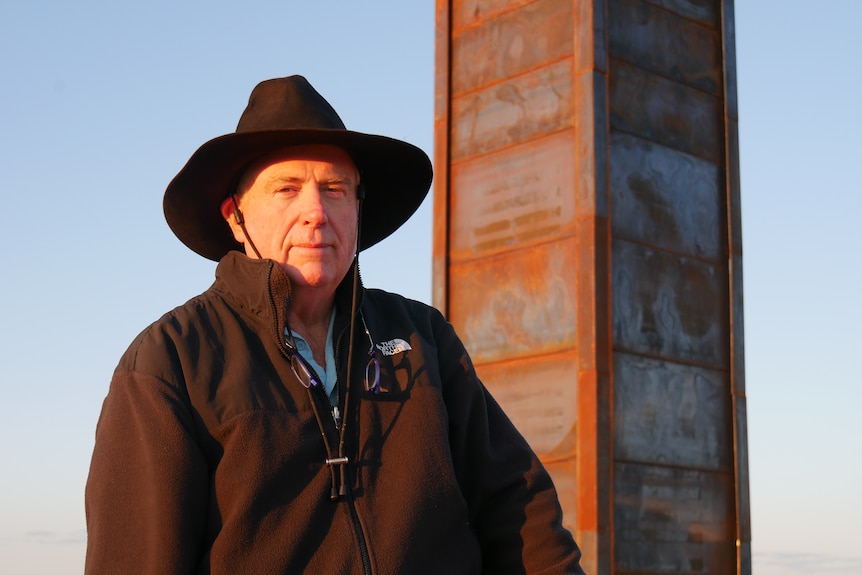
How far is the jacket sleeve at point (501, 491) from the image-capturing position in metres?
2.52

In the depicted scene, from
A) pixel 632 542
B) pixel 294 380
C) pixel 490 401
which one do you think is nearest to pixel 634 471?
pixel 632 542

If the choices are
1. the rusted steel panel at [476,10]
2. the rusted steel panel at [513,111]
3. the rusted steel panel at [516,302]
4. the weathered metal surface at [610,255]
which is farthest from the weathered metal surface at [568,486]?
the rusted steel panel at [476,10]

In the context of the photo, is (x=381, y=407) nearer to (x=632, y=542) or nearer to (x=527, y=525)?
(x=527, y=525)

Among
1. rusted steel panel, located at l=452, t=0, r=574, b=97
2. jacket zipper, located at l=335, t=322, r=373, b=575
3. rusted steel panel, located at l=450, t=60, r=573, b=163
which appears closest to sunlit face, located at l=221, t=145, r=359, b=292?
jacket zipper, located at l=335, t=322, r=373, b=575

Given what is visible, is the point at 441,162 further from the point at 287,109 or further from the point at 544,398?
the point at 287,109

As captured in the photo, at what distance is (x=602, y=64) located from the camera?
6.98 meters

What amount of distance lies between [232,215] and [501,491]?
81cm

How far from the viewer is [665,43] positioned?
7430mm

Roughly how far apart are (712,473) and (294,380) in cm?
519

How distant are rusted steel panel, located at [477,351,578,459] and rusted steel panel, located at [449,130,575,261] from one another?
0.73 metres

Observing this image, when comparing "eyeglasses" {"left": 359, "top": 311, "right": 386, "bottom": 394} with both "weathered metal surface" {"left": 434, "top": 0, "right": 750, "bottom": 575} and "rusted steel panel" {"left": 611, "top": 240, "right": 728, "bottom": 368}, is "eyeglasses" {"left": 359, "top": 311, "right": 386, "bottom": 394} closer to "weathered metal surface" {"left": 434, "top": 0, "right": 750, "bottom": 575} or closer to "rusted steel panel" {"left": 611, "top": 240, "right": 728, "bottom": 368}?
"weathered metal surface" {"left": 434, "top": 0, "right": 750, "bottom": 575}

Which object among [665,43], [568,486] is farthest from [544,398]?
[665,43]

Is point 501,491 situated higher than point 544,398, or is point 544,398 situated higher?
point 544,398

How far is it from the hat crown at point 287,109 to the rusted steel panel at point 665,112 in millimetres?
4629
